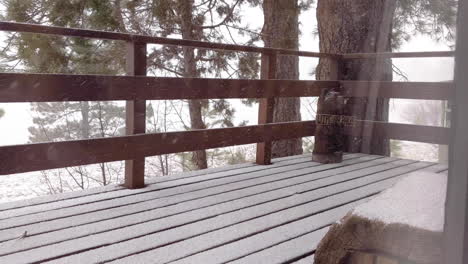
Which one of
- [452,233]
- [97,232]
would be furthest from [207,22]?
[452,233]

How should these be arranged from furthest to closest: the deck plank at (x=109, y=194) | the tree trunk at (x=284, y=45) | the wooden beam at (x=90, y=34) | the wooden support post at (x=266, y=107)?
the tree trunk at (x=284, y=45), the wooden support post at (x=266, y=107), the deck plank at (x=109, y=194), the wooden beam at (x=90, y=34)

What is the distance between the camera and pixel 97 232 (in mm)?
1758

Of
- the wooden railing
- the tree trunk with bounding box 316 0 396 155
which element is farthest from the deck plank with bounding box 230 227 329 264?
the tree trunk with bounding box 316 0 396 155

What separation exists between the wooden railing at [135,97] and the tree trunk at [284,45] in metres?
1.83

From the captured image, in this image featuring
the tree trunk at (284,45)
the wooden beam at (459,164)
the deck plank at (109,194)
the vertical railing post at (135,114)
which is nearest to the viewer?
the wooden beam at (459,164)

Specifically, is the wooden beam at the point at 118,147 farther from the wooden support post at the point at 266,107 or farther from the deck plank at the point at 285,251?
the deck plank at the point at 285,251

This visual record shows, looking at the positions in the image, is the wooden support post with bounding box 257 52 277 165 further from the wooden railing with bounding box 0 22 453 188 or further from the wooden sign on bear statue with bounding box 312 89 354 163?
the wooden sign on bear statue with bounding box 312 89 354 163

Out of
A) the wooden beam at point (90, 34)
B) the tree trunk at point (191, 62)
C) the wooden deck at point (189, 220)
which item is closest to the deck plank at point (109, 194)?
the wooden deck at point (189, 220)

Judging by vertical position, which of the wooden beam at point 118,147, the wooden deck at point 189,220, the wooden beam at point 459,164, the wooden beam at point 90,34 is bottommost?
the wooden deck at point 189,220

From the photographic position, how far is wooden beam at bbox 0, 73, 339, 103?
192 cm

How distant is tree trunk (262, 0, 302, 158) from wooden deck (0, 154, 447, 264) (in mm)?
2450

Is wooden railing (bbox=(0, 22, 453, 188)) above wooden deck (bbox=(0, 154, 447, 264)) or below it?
above

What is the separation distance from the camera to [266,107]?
3.25m

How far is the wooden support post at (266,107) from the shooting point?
3.21 metres
